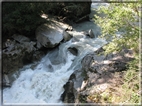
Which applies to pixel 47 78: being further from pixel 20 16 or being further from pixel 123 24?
pixel 123 24

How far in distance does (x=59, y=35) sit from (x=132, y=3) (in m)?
3.94

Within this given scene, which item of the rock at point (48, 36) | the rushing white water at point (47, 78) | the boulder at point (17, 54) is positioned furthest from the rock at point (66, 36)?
the boulder at point (17, 54)

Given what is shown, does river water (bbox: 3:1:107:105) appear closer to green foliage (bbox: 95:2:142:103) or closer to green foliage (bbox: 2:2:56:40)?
green foliage (bbox: 2:2:56:40)

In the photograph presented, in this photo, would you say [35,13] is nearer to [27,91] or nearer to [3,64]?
[3,64]

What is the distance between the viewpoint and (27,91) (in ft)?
19.8

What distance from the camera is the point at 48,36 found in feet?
23.9

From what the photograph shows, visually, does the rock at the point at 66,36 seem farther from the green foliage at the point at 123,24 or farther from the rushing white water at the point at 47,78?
the green foliage at the point at 123,24

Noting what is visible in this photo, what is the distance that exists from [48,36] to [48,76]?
1650mm

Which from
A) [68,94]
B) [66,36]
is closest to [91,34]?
[66,36]

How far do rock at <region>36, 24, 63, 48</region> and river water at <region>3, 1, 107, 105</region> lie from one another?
9.5 inches

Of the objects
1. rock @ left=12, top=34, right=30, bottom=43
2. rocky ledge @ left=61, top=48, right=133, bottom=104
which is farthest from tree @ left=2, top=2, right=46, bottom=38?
rocky ledge @ left=61, top=48, right=133, bottom=104

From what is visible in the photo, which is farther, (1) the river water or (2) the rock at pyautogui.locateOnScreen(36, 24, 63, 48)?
(2) the rock at pyautogui.locateOnScreen(36, 24, 63, 48)

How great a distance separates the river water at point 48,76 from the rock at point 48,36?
24 centimetres

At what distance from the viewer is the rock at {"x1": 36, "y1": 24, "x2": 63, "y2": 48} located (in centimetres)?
717
